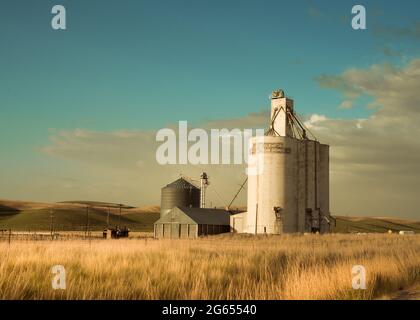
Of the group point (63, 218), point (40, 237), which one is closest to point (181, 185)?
point (40, 237)

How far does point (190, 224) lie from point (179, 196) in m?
15.0

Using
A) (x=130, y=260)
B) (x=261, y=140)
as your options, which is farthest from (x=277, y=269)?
(x=261, y=140)

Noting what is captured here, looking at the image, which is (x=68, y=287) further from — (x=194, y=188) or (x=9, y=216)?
(x=9, y=216)

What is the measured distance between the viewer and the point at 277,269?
17.6m

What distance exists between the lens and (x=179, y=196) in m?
79.5

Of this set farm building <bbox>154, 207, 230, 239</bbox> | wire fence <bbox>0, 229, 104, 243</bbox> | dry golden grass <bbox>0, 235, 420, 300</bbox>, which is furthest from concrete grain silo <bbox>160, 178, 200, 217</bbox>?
dry golden grass <bbox>0, 235, 420, 300</bbox>

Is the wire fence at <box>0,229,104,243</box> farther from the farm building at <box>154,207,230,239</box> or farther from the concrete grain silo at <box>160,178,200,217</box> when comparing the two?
the concrete grain silo at <box>160,178,200,217</box>

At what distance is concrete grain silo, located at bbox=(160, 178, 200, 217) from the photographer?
79312mm

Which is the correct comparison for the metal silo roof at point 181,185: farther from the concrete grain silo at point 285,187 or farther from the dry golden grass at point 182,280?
the dry golden grass at point 182,280

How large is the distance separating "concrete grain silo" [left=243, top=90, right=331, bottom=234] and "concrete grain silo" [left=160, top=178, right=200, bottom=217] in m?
21.7

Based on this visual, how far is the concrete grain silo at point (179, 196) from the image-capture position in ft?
260

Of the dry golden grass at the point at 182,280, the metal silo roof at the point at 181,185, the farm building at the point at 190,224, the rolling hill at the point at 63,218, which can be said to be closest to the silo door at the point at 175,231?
the farm building at the point at 190,224

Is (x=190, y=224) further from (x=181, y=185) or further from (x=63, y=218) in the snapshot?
(x=63, y=218)
